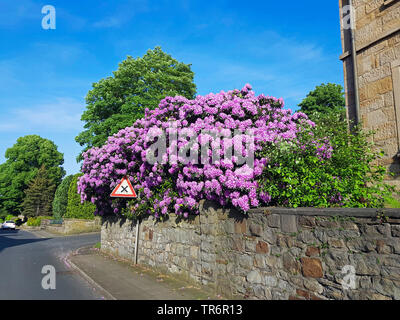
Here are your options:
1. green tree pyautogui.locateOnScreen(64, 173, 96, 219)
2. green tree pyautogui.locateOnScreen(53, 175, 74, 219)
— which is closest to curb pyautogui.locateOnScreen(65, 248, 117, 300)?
green tree pyautogui.locateOnScreen(64, 173, 96, 219)

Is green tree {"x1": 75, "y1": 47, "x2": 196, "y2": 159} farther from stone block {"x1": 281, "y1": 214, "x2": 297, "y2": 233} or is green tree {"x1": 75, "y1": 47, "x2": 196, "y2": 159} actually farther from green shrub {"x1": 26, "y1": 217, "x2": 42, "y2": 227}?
green shrub {"x1": 26, "y1": 217, "x2": 42, "y2": 227}

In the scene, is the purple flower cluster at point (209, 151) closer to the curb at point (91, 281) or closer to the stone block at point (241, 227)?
the stone block at point (241, 227)

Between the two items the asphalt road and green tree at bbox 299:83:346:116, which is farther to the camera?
green tree at bbox 299:83:346:116

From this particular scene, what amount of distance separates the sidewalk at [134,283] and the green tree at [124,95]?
36.7 feet

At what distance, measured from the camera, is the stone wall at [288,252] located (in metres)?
3.96

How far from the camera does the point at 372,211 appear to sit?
4012mm

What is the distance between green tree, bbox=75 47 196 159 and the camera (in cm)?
2052

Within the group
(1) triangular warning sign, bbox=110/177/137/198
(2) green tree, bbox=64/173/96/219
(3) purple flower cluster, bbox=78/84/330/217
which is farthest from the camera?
(2) green tree, bbox=64/173/96/219

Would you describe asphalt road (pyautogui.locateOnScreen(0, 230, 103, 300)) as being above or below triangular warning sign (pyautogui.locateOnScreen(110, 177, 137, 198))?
below

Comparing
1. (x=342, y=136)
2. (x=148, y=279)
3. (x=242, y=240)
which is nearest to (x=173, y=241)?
(x=148, y=279)

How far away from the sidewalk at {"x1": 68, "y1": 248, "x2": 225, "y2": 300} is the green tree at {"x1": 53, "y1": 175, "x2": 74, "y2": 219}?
3140 cm

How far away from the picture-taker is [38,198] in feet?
172

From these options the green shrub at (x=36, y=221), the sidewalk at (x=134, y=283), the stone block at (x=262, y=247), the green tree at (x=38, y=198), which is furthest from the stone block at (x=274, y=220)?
the green tree at (x=38, y=198)

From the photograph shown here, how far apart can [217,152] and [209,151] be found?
0.90ft
